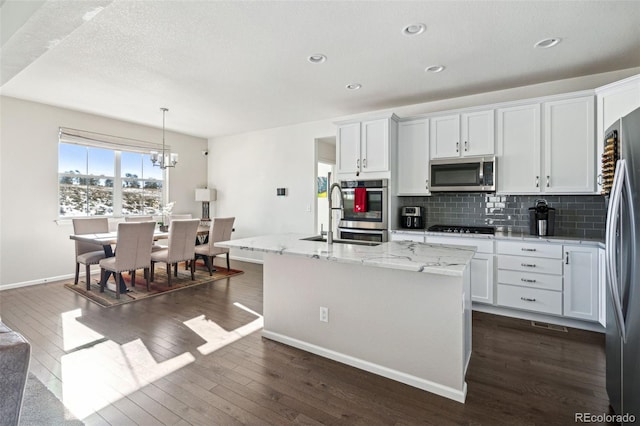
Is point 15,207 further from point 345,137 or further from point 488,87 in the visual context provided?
point 488,87

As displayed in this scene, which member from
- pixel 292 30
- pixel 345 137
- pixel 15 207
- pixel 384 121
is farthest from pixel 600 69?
pixel 15 207

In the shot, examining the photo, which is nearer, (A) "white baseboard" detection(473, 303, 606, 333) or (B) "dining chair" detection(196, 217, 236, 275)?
(A) "white baseboard" detection(473, 303, 606, 333)

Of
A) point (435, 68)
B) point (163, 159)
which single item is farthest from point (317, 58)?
point (163, 159)

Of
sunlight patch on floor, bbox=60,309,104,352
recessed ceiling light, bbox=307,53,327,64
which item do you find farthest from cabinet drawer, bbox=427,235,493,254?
sunlight patch on floor, bbox=60,309,104,352

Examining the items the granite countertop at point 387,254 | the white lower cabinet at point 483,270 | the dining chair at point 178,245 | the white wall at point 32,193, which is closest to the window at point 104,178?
the white wall at point 32,193

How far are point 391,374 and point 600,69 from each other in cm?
382

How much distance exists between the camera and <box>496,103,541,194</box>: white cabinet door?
3395 mm

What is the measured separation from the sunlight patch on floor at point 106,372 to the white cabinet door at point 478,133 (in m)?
3.69

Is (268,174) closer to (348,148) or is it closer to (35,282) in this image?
(348,148)

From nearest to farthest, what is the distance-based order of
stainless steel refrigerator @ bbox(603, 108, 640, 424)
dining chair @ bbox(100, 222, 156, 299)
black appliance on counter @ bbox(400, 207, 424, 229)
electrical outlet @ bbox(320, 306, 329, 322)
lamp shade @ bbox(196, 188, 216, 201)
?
stainless steel refrigerator @ bbox(603, 108, 640, 424) → electrical outlet @ bbox(320, 306, 329, 322) → dining chair @ bbox(100, 222, 156, 299) → black appliance on counter @ bbox(400, 207, 424, 229) → lamp shade @ bbox(196, 188, 216, 201)

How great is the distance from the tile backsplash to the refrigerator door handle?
84.2 inches

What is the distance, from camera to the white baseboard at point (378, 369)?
1.95 m

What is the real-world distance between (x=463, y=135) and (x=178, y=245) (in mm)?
4255

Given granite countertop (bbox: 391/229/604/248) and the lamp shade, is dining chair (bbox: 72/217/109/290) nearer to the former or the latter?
the lamp shade
